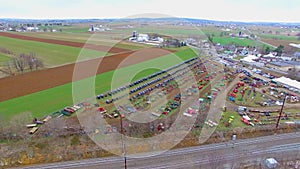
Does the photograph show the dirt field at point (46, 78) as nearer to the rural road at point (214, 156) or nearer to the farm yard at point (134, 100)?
the farm yard at point (134, 100)

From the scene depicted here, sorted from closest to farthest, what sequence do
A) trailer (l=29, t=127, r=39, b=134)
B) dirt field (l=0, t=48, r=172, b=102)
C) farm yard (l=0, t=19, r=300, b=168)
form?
trailer (l=29, t=127, r=39, b=134) < farm yard (l=0, t=19, r=300, b=168) < dirt field (l=0, t=48, r=172, b=102)

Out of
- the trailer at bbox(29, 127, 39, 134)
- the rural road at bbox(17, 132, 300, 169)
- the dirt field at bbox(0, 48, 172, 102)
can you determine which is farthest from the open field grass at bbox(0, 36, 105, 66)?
the rural road at bbox(17, 132, 300, 169)

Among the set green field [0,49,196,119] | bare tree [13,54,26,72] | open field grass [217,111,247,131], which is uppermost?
bare tree [13,54,26,72]

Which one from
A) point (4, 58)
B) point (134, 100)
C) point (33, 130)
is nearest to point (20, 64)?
point (4, 58)

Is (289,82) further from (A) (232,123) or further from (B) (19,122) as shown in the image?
(B) (19,122)

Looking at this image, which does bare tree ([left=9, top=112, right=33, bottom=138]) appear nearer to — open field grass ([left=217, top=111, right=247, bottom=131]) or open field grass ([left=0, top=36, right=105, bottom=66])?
open field grass ([left=217, top=111, right=247, bottom=131])

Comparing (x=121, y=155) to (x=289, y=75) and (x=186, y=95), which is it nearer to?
(x=186, y=95)

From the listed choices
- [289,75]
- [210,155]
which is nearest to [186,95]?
[210,155]

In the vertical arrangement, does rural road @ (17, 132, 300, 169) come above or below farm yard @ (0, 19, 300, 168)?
below
